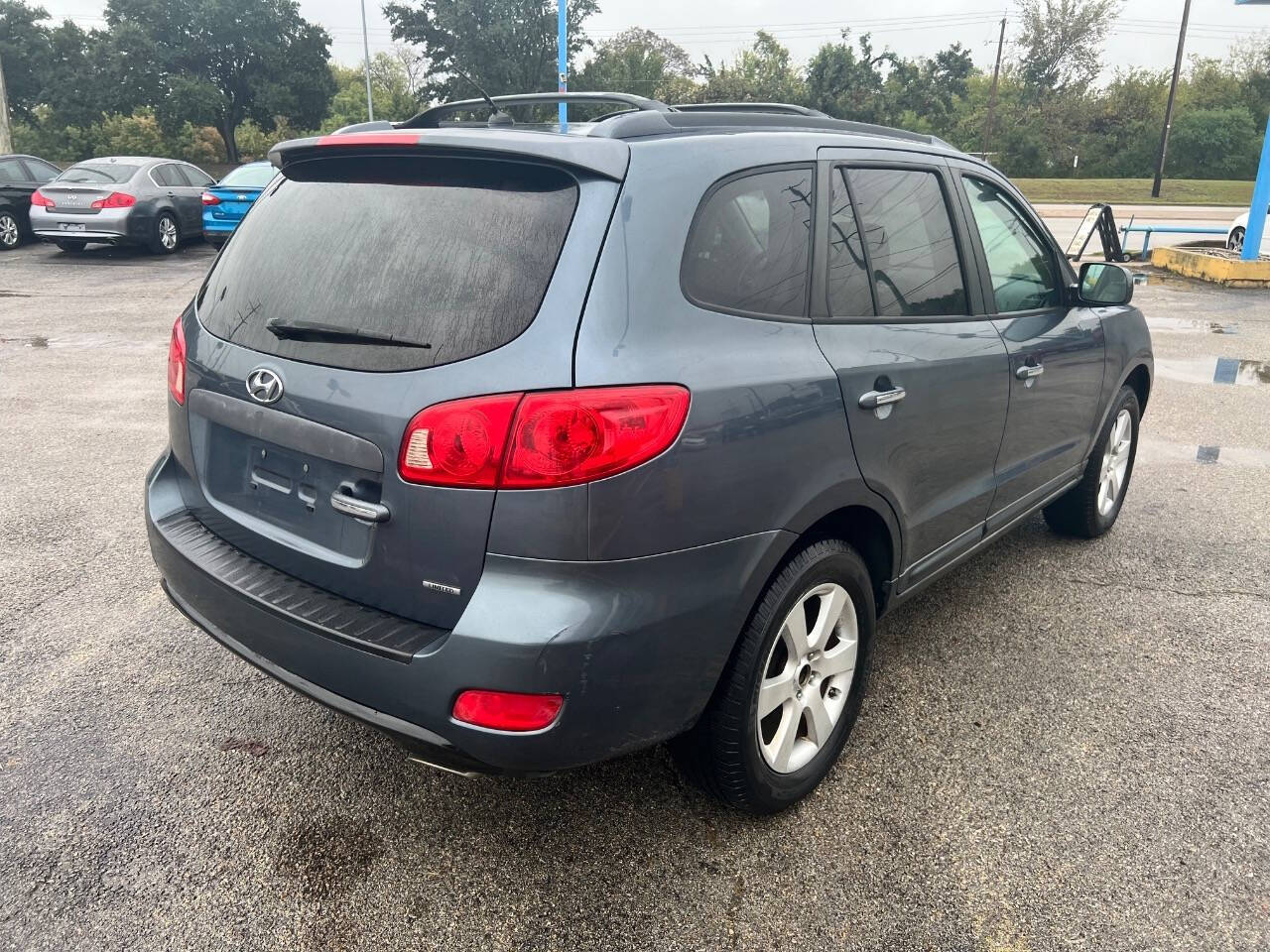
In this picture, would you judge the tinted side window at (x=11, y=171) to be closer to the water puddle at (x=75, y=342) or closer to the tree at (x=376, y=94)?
the water puddle at (x=75, y=342)

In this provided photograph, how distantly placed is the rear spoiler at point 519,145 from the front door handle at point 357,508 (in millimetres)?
810

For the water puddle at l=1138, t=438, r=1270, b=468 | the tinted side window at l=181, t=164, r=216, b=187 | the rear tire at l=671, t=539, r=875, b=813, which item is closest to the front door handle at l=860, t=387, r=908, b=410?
the rear tire at l=671, t=539, r=875, b=813

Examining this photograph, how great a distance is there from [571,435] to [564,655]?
0.44 m

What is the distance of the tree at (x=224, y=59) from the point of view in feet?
143

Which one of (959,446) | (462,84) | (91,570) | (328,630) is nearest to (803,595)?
(959,446)

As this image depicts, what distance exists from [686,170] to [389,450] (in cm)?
92

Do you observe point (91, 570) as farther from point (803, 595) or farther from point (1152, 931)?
point (1152, 931)

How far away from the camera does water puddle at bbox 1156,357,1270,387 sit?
26.8 feet

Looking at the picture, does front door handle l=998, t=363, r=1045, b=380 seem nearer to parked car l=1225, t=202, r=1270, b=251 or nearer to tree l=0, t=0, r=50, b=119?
parked car l=1225, t=202, r=1270, b=251

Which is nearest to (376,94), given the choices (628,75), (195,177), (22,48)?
(628,75)

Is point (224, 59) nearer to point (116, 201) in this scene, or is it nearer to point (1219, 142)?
point (116, 201)

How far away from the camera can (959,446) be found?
2.98m

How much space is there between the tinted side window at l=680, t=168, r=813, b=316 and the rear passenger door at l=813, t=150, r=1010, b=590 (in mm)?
83

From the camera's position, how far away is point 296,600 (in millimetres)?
2209
